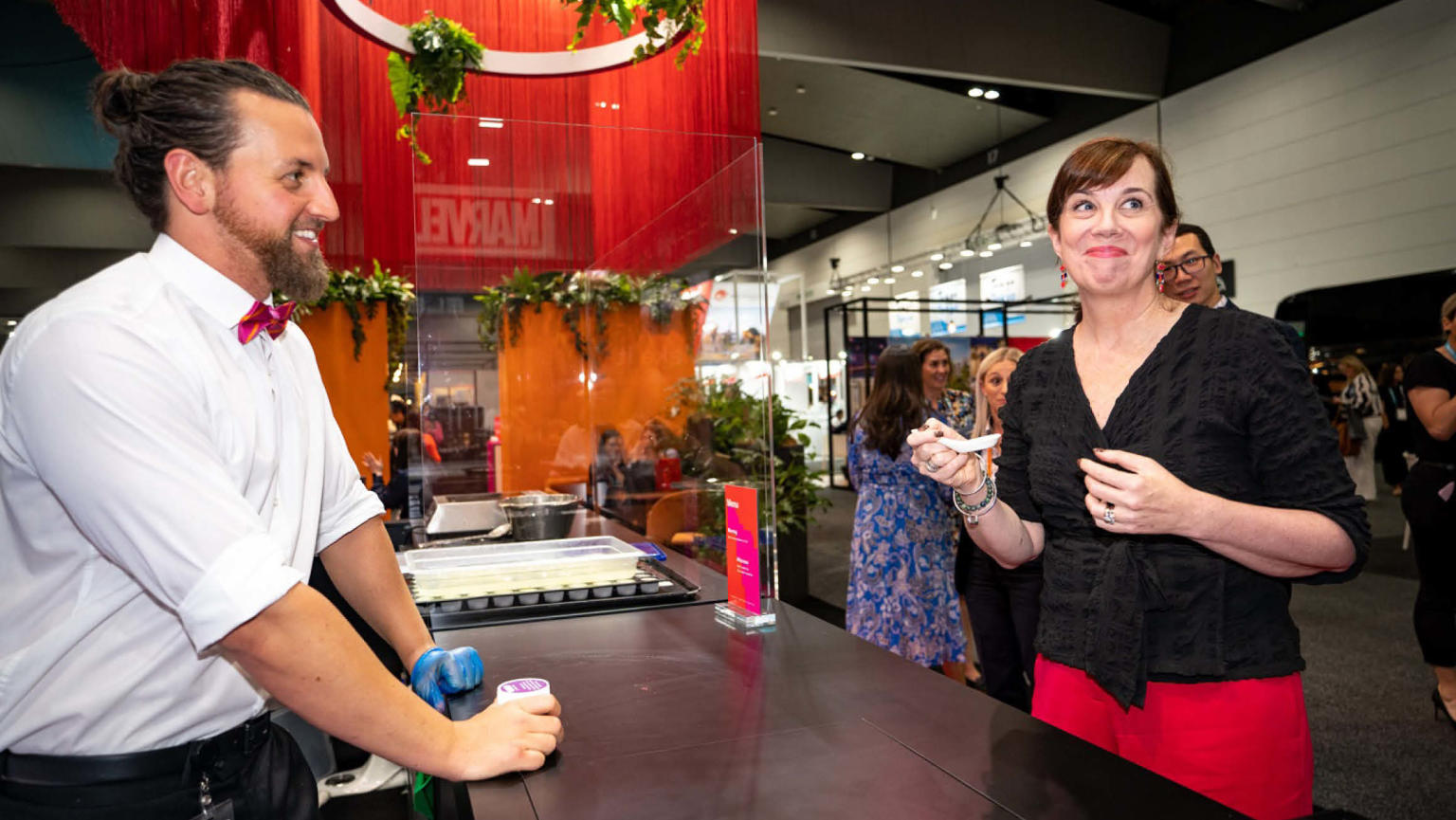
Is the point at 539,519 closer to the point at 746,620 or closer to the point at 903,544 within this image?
the point at 746,620

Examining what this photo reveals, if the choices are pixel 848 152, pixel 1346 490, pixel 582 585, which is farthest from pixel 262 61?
pixel 848 152

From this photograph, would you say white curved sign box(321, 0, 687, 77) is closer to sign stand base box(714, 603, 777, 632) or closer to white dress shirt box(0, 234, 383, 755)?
sign stand base box(714, 603, 777, 632)

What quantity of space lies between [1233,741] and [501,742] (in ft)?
3.17

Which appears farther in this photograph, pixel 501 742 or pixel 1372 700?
pixel 1372 700

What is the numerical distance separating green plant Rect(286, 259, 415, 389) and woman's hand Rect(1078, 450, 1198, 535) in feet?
16.0

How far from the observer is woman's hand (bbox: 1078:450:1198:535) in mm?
1126

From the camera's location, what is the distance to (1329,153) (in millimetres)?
8000

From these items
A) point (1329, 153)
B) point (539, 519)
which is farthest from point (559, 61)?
point (1329, 153)

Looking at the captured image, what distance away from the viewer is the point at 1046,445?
4.62ft

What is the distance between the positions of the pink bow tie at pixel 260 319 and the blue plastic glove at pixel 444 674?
0.51m

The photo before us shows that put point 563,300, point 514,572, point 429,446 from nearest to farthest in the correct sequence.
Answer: point 514,572 → point 429,446 → point 563,300

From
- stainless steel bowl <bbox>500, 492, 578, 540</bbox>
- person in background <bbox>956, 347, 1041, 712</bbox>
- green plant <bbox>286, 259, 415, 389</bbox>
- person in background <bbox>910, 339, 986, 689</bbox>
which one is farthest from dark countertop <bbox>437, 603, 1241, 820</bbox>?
green plant <bbox>286, 259, 415, 389</bbox>

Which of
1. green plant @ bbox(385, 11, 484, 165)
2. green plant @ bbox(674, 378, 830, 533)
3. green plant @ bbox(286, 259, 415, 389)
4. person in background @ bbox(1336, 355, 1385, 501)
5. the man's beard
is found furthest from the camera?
person in background @ bbox(1336, 355, 1385, 501)

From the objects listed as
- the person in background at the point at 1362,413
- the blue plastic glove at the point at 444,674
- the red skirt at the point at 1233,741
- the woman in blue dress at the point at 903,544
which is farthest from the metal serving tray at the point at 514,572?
the person in background at the point at 1362,413
